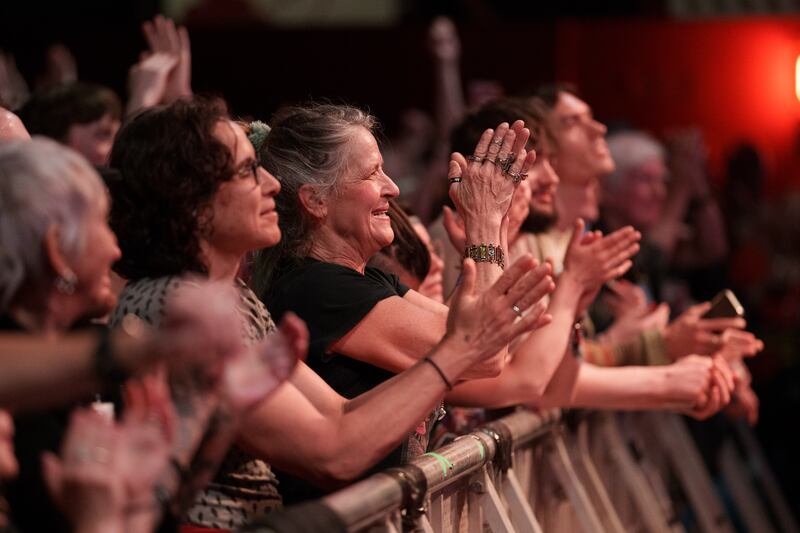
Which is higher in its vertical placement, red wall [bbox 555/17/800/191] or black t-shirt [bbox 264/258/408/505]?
black t-shirt [bbox 264/258/408/505]

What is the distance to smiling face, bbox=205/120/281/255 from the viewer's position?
2.47 meters

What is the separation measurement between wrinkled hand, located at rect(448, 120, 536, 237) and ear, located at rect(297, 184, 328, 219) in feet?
0.89

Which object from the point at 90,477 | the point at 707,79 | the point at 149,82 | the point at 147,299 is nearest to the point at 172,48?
the point at 149,82

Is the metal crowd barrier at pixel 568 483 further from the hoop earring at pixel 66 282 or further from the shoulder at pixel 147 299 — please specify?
the hoop earring at pixel 66 282

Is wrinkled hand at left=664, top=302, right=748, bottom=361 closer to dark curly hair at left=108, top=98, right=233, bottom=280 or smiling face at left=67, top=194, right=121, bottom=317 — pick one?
dark curly hair at left=108, top=98, right=233, bottom=280

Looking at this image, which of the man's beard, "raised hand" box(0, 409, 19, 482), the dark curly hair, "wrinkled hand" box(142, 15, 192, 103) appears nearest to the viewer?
"raised hand" box(0, 409, 19, 482)

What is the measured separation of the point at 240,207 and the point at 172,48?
76.2 inches

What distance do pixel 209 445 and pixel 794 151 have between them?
6.37m

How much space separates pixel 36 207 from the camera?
1840mm

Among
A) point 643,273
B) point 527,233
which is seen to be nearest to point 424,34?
point 643,273

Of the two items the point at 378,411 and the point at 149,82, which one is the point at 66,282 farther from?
the point at 149,82

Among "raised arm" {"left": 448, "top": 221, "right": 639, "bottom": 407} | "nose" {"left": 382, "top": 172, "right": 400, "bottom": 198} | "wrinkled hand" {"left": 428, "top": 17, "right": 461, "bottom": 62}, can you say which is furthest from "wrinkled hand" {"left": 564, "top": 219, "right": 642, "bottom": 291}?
"wrinkled hand" {"left": 428, "top": 17, "right": 461, "bottom": 62}

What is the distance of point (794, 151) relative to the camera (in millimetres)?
7727

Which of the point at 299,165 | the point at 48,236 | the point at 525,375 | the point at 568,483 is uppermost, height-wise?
the point at 48,236
